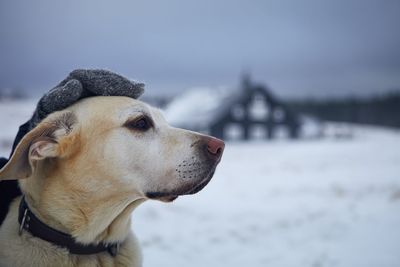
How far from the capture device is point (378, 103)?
63844 millimetres

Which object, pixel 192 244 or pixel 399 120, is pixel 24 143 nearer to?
pixel 192 244

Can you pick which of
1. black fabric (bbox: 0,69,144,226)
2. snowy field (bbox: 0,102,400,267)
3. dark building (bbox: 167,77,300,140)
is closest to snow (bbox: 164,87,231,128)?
dark building (bbox: 167,77,300,140)

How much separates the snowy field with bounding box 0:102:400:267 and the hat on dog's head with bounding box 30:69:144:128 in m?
2.64

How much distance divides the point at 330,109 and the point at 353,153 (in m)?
51.4

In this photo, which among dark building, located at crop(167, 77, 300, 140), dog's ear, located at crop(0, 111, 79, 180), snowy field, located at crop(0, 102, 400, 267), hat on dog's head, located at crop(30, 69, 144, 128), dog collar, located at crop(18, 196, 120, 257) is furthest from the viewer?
dark building, located at crop(167, 77, 300, 140)

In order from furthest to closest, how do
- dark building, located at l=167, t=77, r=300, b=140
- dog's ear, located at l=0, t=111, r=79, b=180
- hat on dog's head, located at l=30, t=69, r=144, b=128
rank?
dark building, located at l=167, t=77, r=300, b=140 → hat on dog's head, located at l=30, t=69, r=144, b=128 → dog's ear, located at l=0, t=111, r=79, b=180

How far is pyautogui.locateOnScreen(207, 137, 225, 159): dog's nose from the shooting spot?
2.52 m

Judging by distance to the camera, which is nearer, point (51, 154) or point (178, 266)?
point (51, 154)

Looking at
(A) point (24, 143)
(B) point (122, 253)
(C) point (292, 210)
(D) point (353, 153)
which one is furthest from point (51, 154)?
(D) point (353, 153)

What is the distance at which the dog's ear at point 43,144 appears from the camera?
229 cm

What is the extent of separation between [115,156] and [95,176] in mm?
194

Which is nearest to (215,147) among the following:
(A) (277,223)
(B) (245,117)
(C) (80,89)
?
(C) (80,89)

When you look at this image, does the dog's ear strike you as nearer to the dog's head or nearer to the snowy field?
the dog's head

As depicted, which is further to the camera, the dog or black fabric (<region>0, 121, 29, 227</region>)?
black fabric (<region>0, 121, 29, 227</region>)
